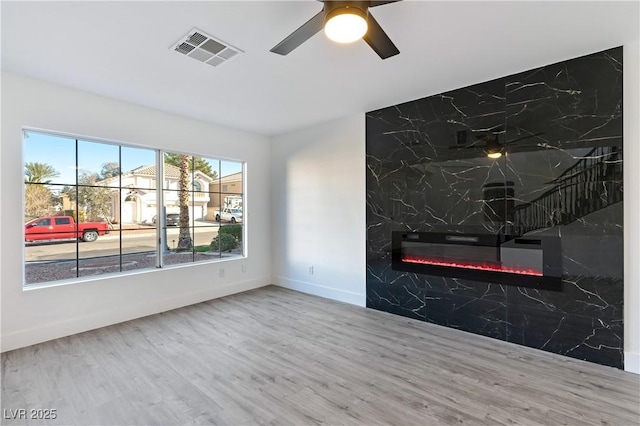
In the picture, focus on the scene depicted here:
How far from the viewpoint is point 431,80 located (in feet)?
10.4

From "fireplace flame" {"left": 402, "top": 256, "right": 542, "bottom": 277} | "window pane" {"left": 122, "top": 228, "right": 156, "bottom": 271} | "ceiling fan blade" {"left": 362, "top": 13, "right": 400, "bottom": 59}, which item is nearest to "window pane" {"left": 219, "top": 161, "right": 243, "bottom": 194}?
"window pane" {"left": 122, "top": 228, "right": 156, "bottom": 271}

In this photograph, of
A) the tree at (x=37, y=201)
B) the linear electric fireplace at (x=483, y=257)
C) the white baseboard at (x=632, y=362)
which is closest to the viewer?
the white baseboard at (x=632, y=362)

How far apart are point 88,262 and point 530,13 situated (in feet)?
16.4

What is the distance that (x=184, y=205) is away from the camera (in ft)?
14.6

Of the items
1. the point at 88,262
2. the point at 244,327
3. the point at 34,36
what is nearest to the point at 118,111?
the point at 34,36

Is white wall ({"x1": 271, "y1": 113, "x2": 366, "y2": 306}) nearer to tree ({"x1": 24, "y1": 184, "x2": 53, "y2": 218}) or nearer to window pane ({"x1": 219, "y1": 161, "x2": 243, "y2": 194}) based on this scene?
window pane ({"x1": 219, "y1": 161, "x2": 243, "y2": 194})

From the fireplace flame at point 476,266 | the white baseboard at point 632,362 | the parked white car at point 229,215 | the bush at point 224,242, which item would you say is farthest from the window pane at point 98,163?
the white baseboard at point 632,362

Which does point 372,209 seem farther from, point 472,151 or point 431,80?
point 431,80

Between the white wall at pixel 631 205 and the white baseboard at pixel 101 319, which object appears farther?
the white baseboard at pixel 101 319

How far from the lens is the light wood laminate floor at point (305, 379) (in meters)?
1.99

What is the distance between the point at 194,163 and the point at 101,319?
7.88ft

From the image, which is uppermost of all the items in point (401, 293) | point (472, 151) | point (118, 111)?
point (118, 111)

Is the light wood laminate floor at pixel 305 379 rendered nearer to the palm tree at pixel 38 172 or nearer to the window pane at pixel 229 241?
the window pane at pixel 229 241

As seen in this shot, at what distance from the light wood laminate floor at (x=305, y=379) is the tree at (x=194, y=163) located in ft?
7.45
